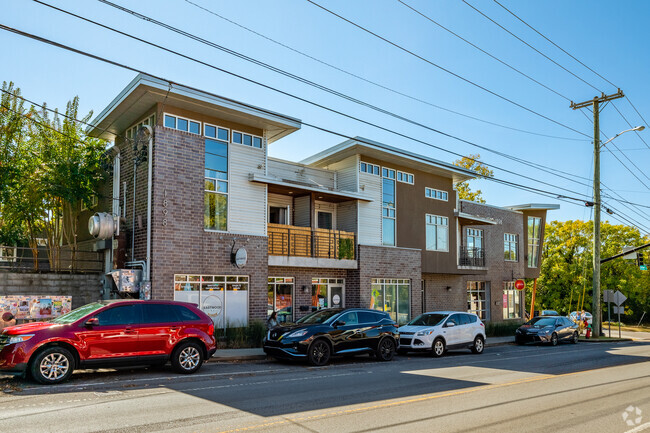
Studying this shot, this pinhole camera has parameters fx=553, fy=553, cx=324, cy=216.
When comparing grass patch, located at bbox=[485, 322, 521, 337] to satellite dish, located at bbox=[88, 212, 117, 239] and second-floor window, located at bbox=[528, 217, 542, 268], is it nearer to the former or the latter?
second-floor window, located at bbox=[528, 217, 542, 268]

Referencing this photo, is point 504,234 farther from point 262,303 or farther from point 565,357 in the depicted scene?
point 262,303

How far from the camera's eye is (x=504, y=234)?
118 ft

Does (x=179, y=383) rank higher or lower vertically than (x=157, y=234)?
lower

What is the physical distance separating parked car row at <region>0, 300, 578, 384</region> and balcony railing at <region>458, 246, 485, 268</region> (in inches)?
509

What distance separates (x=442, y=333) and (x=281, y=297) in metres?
6.87

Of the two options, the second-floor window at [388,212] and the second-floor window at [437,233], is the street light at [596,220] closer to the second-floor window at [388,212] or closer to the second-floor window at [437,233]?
the second-floor window at [437,233]

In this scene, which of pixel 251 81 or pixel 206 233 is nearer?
pixel 251 81

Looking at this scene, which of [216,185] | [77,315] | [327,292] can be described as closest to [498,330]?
[327,292]

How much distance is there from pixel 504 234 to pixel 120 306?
28869 mm

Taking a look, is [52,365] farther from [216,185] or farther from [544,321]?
[544,321]

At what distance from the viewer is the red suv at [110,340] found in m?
10.6

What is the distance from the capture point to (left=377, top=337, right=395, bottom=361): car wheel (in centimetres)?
1659

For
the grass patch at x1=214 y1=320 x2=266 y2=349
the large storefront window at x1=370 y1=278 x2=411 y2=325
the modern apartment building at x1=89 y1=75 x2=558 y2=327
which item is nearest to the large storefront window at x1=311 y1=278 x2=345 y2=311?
the modern apartment building at x1=89 y1=75 x2=558 y2=327

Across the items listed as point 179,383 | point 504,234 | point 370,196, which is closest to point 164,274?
point 179,383
